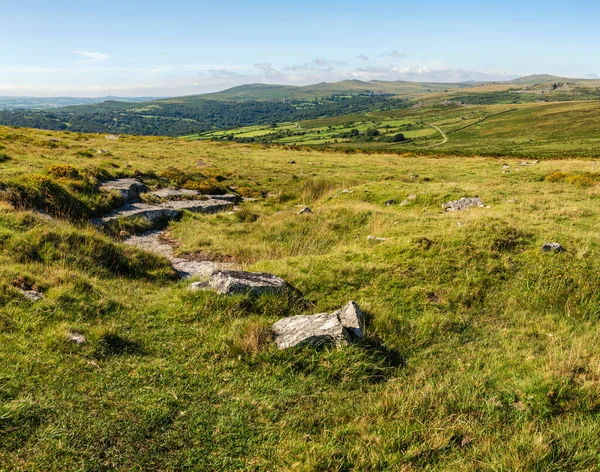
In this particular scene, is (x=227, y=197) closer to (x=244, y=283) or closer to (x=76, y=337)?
(x=244, y=283)

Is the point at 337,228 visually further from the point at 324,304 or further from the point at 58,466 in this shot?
the point at 58,466

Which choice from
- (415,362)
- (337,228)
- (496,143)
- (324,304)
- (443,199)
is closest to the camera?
(415,362)

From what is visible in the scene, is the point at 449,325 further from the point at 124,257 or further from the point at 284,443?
the point at 124,257

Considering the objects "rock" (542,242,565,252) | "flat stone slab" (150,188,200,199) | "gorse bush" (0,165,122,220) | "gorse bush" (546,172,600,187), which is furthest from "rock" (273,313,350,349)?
"gorse bush" (546,172,600,187)

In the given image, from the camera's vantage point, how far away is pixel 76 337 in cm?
666

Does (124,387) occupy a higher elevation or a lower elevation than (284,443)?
higher

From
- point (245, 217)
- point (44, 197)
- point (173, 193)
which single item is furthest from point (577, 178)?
point (44, 197)

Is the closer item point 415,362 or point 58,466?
point 58,466

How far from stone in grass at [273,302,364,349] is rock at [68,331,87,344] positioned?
3.49 meters

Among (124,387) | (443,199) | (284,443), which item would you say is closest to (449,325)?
(284,443)

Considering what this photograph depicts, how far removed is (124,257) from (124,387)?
20.4ft

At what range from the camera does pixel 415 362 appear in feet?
23.8

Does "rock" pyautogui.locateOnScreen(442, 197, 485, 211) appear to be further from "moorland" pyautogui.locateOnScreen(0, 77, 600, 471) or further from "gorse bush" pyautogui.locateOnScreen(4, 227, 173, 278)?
"gorse bush" pyautogui.locateOnScreen(4, 227, 173, 278)

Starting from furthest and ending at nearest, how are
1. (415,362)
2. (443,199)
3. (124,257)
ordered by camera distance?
(443,199), (124,257), (415,362)
